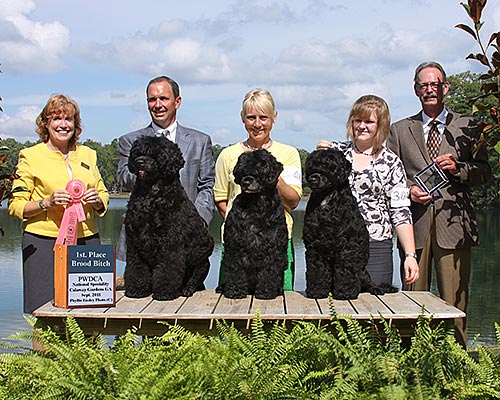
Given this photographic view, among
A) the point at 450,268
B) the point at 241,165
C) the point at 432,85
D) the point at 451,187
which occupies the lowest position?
the point at 450,268

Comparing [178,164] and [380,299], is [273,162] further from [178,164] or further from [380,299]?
[380,299]

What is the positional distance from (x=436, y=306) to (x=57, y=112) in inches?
100

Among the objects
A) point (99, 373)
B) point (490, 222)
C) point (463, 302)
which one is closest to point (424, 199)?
point (463, 302)

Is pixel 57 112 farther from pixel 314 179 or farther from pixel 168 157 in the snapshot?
pixel 314 179

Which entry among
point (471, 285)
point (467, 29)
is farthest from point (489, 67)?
point (471, 285)

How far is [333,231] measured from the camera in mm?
3455

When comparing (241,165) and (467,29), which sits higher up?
(467,29)

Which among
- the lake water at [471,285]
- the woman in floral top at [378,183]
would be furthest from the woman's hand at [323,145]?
the lake water at [471,285]

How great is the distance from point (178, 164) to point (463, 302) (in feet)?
7.52

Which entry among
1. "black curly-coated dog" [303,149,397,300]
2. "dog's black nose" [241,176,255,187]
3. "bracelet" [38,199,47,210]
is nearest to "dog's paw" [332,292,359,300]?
"black curly-coated dog" [303,149,397,300]

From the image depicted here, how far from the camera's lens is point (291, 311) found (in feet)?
10.7

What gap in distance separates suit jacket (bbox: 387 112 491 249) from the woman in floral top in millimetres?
484

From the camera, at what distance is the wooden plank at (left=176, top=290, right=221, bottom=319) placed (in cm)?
321

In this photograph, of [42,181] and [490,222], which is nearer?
[42,181]
